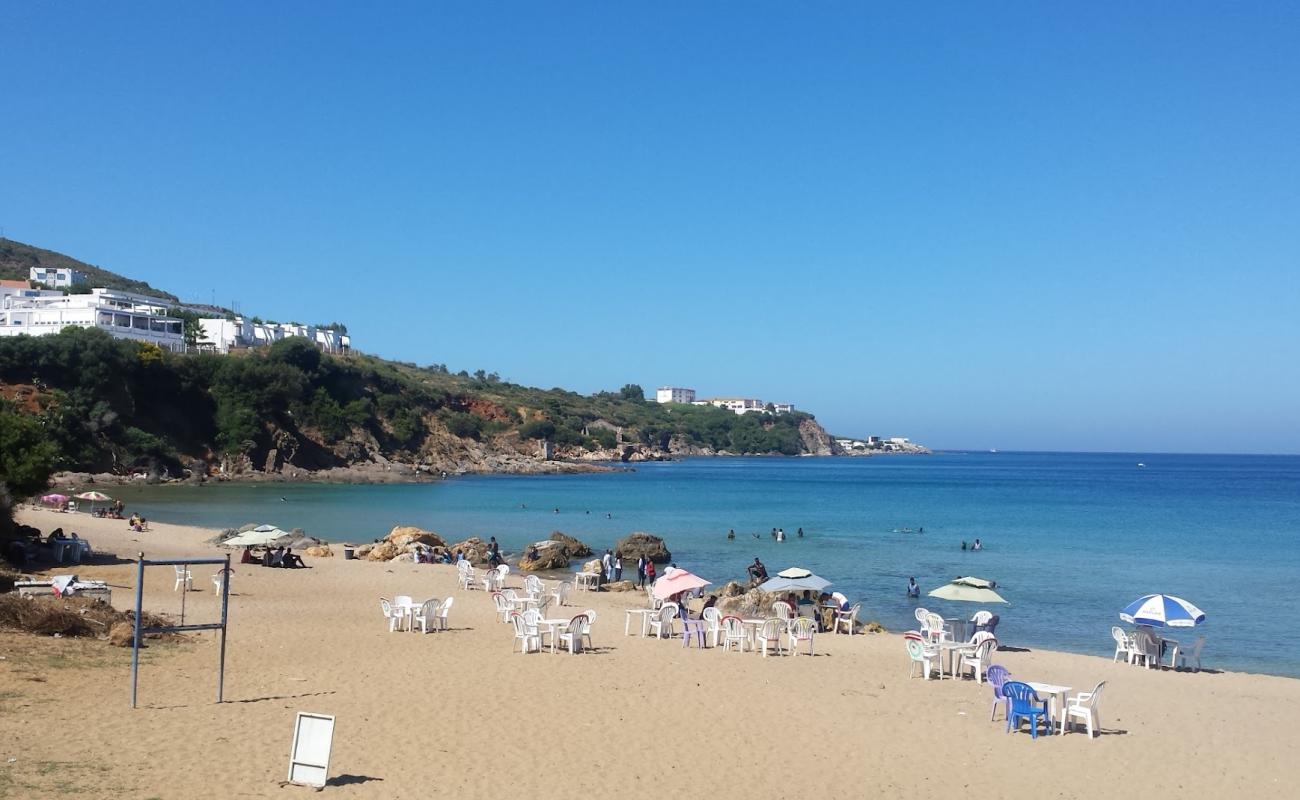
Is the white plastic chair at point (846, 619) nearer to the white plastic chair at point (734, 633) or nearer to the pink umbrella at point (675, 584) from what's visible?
the pink umbrella at point (675, 584)

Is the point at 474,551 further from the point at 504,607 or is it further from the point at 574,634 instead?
→ the point at 574,634

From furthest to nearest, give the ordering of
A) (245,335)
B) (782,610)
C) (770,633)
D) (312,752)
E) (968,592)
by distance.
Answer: (245,335) < (968,592) < (782,610) < (770,633) < (312,752)

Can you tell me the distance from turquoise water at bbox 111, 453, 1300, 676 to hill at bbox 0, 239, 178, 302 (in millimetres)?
101110

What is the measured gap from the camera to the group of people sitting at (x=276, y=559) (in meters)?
26.5

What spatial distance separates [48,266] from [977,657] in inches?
7126

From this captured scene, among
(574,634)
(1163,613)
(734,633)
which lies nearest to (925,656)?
(734,633)

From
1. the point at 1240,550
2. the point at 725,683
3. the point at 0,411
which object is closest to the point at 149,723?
the point at 725,683

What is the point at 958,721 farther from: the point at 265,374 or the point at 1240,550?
the point at 265,374

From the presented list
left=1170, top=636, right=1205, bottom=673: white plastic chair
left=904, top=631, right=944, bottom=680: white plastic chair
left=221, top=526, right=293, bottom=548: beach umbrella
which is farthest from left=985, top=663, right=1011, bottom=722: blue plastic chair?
left=221, top=526, right=293, bottom=548: beach umbrella

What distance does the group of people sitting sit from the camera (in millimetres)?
26469

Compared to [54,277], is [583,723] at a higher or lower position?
lower

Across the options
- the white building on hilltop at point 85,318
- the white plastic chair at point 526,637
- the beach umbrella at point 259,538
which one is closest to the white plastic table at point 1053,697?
the white plastic chair at point 526,637

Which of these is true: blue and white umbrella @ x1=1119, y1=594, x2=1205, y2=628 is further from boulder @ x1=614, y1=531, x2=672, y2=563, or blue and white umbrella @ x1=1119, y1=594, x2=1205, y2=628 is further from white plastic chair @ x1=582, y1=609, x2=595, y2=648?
→ boulder @ x1=614, y1=531, x2=672, y2=563

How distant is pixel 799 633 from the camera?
17969mm
